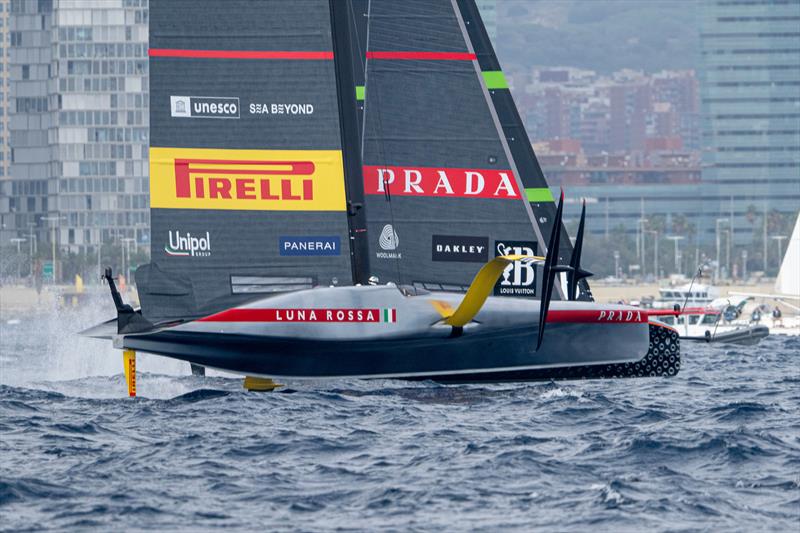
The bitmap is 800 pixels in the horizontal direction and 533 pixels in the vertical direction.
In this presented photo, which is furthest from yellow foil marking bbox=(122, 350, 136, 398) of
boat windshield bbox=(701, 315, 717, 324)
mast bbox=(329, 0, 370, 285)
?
boat windshield bbox=(701, 315, 717, 324)

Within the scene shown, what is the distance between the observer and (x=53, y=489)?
13969mm

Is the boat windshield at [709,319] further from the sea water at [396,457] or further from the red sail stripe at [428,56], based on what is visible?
the red sail stripe at [428,56]

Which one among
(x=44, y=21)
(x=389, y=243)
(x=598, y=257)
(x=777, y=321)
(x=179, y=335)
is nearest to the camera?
(x=179, y=335)

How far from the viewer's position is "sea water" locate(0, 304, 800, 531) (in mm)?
12906

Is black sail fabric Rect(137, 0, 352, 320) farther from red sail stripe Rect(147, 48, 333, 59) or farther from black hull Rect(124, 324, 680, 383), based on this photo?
black hull Rect(124, 324, 680, 383)

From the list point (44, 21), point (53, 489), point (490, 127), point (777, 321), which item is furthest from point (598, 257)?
point (53, 489)

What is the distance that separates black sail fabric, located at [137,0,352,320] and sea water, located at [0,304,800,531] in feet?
5.93

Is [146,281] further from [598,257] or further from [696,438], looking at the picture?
[598,257]

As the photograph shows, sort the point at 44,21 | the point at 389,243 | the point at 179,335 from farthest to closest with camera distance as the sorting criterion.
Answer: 1. the point at 44,21
2. the point at 389,243
3. the point at 179,335

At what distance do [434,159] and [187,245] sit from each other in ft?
14.1

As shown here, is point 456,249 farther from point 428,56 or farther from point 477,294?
point 428,56

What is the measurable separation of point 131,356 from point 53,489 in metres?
7.33

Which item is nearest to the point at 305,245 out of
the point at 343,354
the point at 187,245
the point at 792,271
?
the point at 187,245

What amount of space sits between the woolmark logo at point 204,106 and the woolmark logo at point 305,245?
1.93 meters
